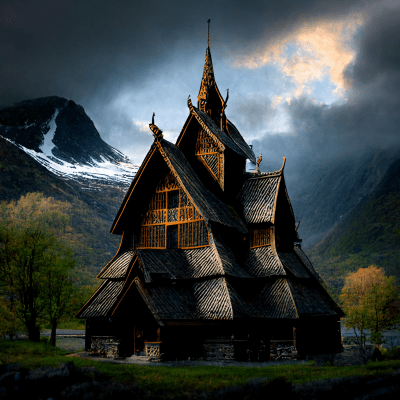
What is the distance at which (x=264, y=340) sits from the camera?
25.7 meters

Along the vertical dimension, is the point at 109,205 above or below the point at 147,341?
above

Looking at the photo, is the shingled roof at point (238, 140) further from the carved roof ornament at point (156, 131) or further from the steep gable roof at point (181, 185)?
the carved roof ornament at point (156, 131)

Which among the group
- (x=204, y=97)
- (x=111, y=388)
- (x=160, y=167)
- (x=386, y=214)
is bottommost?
(x=111, y=388)

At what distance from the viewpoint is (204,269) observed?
26.2 meters

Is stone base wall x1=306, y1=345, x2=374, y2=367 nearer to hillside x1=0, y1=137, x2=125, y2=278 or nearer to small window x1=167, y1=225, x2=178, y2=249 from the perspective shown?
small window x1=167, y1=225, x2=178, y2=249

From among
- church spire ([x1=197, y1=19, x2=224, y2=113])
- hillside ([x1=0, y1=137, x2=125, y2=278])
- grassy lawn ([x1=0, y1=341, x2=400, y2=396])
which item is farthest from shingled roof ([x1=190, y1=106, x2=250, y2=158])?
hillside ([x1=0, y1=137, x2=125, y2=278])

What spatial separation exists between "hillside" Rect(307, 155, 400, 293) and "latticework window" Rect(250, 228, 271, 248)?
93.0 m

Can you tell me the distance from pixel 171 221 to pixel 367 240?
134399 mm

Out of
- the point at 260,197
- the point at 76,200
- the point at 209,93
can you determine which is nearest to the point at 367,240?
the point at 76,200

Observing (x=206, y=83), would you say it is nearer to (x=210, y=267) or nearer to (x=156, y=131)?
(x=156, y=131)

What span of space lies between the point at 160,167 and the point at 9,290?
15.1 m

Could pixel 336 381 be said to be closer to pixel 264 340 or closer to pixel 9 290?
pixel 264 340

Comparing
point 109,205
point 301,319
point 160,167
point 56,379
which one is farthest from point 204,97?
point 109,205

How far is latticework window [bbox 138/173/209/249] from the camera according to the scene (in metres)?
28.2
